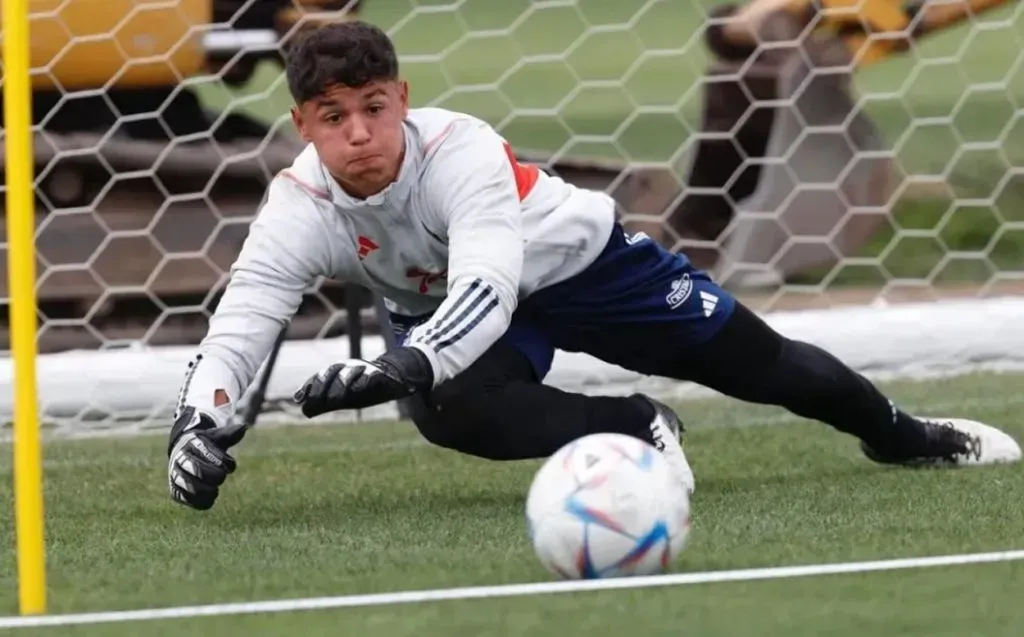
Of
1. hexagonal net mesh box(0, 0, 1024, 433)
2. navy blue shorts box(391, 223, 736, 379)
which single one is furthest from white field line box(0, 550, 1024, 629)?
hexagonal net mesh box(0, 0, 1024, 433)

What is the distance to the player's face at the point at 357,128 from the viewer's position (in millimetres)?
3250

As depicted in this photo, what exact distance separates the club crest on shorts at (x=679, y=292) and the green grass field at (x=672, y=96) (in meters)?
2.01

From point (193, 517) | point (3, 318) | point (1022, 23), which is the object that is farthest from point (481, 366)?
point (1022, 23)

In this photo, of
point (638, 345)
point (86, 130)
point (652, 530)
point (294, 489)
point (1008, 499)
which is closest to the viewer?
point (652, 530)

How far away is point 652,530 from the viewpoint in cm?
271

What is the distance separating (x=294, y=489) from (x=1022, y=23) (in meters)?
4.83

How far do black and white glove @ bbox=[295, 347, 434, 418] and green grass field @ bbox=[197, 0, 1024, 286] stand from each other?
2.45 meters

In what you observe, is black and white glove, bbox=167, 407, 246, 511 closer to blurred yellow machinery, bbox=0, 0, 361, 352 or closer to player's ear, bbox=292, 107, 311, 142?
player's ear, bbox=292, 107, 311, 142

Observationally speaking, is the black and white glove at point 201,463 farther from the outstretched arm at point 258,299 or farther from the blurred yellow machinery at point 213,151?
the blurred yellow machinery at point 213,151

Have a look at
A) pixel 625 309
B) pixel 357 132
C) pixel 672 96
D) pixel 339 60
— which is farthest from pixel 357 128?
pixel 672 96

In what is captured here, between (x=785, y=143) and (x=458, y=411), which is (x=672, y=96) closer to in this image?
(x=785, y=143)

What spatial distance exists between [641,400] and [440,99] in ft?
8.38

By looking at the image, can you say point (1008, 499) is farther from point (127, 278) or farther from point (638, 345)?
point (127, 278)

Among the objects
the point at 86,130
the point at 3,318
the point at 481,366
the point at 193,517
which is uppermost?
the point at 481,366
